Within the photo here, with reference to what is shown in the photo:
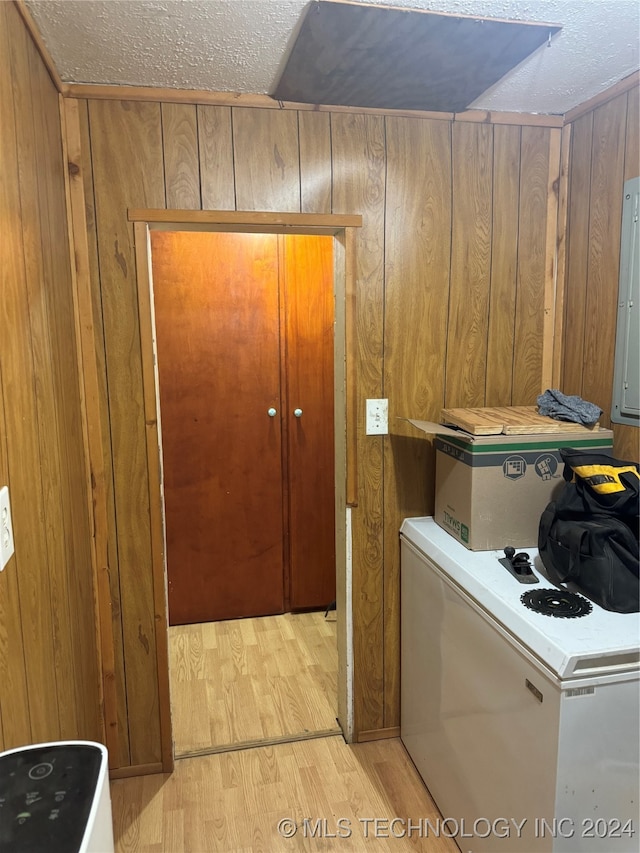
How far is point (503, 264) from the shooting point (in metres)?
2.14

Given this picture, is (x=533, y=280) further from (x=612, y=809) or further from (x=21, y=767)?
(x=21, y=767)

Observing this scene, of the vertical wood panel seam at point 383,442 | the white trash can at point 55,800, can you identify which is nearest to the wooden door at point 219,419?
the vertical wood panel seam at point 383,442

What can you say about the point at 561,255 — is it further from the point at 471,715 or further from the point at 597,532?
the point at 471,715

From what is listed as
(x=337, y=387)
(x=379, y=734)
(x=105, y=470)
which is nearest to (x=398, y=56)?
(x=337, y=387)

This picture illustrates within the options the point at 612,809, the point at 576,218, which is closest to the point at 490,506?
the point at 612,809

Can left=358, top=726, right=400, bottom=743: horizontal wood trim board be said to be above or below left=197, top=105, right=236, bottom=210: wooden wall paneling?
below

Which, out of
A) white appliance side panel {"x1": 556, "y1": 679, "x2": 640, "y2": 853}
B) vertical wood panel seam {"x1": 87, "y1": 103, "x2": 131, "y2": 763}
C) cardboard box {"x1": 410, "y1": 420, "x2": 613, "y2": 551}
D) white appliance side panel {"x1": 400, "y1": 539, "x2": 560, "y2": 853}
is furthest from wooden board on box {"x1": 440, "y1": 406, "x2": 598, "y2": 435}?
vertical wood panel seam {"x1": 87, "y1": 103, "x2": 131, "y2": 763}

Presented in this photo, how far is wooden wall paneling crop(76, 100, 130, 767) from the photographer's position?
1812mm

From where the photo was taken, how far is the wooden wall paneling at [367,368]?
6.49 feet

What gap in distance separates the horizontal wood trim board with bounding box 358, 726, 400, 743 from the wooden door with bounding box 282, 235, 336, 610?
1058mm

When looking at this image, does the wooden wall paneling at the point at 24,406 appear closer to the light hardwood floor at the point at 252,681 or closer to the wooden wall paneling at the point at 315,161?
the wooden wall paneling at the point at 315,161

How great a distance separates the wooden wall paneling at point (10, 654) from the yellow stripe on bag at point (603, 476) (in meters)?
1.40

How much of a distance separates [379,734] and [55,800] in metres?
1.67

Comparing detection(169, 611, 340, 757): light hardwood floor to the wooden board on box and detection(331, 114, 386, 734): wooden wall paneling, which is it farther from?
the wooden board on box
